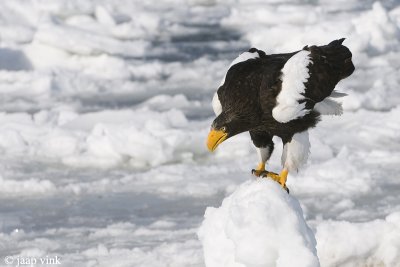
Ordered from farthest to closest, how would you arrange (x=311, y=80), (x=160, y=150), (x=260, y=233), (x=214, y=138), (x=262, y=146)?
1. (x=160, y=150)
2. (x=262, y=146)
3. (x=311, y=80)
4. (x=214, y=138)
5. (x=260, y=233)

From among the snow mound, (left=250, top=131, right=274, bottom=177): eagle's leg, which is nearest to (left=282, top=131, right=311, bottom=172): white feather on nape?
(left=250, top=131, right=274, bottom=177): eagle's leg

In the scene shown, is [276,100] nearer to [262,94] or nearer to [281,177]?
[262,94]

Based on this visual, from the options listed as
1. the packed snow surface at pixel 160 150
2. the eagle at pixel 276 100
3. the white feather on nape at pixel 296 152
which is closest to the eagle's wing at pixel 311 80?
the eagle at pixel 276 100

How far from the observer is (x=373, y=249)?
217 inches

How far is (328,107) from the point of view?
19.1 ft

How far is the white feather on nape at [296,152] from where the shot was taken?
17.9 feet

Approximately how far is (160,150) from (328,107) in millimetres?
2826

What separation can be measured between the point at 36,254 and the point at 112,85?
5584 mm

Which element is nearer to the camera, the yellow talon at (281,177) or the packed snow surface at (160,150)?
the yellow talon at (281,177)

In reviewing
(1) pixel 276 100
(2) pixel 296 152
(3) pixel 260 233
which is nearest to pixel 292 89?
(1) pixel 276 100

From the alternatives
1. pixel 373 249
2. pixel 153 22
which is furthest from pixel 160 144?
pixel 153 22

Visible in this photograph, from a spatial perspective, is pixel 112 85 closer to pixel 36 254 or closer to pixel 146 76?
pixel 146 76

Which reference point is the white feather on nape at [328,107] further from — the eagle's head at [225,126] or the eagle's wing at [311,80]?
the eagle's head at [225,126]

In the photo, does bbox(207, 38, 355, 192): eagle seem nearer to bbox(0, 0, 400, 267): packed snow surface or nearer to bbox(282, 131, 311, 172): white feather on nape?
bbox(282, 131, 311, 172): white feather on nape
